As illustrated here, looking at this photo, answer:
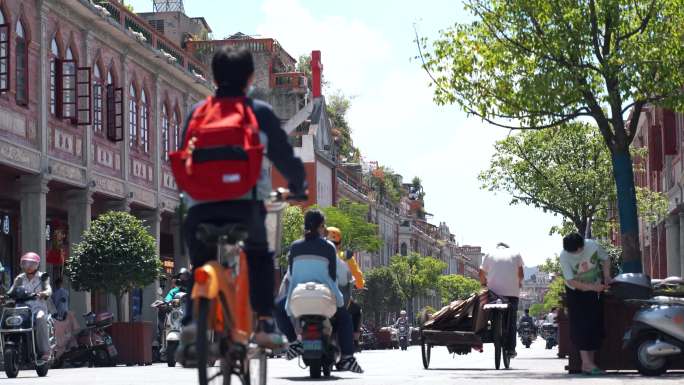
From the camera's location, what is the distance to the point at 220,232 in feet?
24.2

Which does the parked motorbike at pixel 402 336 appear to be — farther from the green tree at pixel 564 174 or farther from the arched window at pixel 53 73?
the arched window at pixel 53 73

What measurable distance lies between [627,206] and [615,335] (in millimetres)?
6832

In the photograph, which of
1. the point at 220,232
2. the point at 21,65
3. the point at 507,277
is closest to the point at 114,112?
the point at 21,65

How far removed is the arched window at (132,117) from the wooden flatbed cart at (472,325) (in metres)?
22.6

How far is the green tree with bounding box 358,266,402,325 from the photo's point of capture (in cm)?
8856

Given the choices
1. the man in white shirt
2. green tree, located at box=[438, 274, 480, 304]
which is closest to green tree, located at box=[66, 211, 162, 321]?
the man in white shirt

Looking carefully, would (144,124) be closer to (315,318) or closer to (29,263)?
(29,263)

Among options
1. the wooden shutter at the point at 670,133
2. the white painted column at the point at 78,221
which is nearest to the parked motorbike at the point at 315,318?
the white painted column at the point at 78,221

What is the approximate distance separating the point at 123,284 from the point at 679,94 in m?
13.7

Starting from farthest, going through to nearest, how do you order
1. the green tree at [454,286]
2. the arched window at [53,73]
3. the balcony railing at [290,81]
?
1. the green tree at [454,286]
2. the balcony railing at [290,81]
3. the arched window at [53,73]

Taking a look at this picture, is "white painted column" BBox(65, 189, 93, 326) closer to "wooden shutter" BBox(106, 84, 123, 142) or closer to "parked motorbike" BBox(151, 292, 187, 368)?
"wooden shutter" BBox(106, 84, 123, 142)

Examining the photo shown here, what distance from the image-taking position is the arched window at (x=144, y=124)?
141ft

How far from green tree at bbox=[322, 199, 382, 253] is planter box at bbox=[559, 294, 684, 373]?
179 ft

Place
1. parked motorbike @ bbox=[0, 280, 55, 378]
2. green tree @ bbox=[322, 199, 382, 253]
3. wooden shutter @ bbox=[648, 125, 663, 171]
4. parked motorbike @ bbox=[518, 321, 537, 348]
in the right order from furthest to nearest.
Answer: green tree @ bbox=[322, 199, 382, 253] < parked motorbike @ bbox=[518, 321, 537, 348] < wooden shutter @ bbox=[648, 125, 663, 171] < parked motorbike @ bbox=[0, 280, 55, 378]
